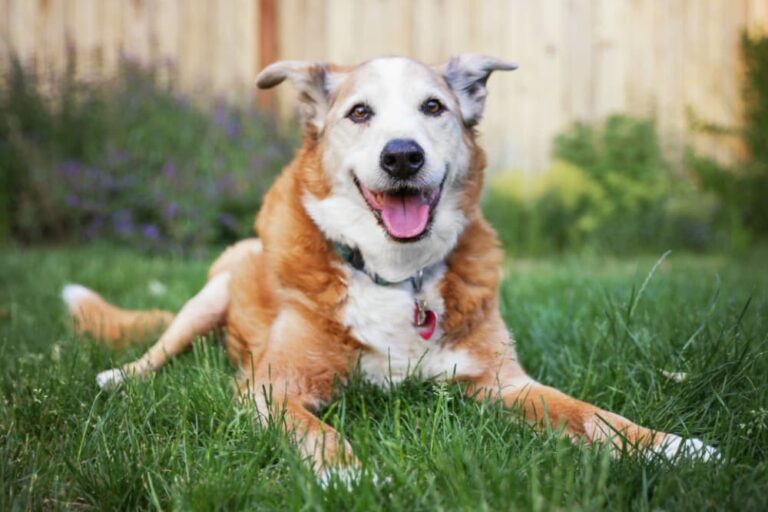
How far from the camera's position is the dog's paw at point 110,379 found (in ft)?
8.23

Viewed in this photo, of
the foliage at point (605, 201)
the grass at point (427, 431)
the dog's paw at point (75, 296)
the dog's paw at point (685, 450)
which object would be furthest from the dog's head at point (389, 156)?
the foliage at point (605, 201)

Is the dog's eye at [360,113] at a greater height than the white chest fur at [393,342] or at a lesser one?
greater

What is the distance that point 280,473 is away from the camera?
76.5 inches

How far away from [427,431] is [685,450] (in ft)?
2.17

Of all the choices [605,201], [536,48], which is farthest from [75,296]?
[536,48]

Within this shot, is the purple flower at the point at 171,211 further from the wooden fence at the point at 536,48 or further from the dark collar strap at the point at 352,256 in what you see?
the dark collar strap at the point at 352,256

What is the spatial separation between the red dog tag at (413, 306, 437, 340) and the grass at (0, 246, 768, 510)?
196 millimetres

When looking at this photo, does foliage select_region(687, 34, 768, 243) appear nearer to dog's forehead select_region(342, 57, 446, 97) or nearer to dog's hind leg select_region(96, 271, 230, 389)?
dog's forehead select_region(342, 57, 446, 97)

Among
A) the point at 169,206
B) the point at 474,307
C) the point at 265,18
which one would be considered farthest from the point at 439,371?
the point at 265,18

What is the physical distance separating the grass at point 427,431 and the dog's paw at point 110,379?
0.04 metres

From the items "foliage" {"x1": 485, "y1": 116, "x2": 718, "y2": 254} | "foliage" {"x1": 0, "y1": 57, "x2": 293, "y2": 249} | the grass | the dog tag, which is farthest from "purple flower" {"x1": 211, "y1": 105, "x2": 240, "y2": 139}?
the dog tag

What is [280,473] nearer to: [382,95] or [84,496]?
[84,496]

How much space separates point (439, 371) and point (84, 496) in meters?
1.24

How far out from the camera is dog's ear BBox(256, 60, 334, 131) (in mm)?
3094
